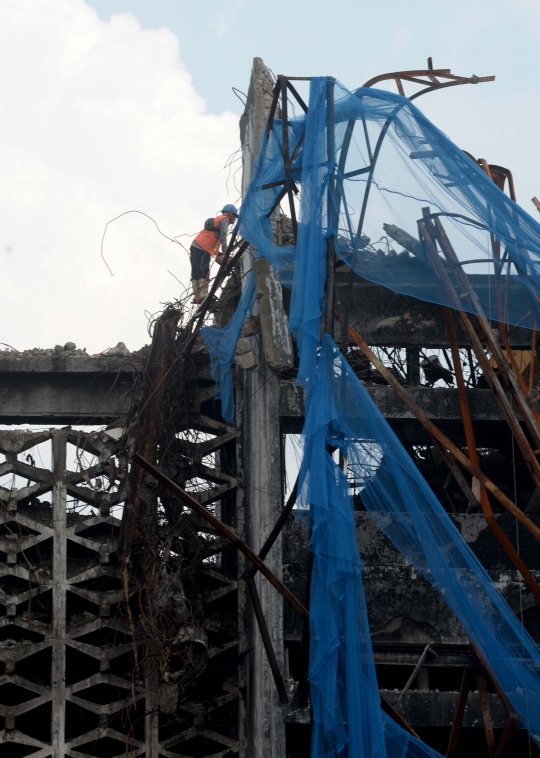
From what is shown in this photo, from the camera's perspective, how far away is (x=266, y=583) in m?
9.22

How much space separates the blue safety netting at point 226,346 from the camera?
34.1ft

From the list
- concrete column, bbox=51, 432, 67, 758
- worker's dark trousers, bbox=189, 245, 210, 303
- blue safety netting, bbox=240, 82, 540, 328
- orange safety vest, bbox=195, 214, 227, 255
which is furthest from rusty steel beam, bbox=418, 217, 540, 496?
orange safety vest, bbox=195, 214, 227, 255

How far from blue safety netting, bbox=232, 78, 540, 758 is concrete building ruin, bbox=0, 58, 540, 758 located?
51.5 inches

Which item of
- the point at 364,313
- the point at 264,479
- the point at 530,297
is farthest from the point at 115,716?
the point at 530,297

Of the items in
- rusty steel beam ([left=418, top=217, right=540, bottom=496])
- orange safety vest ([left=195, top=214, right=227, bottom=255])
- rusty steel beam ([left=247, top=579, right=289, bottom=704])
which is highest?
orange safety vest ([left=195, top=214, right=227, bottom=255])

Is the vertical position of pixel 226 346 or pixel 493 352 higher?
pixel 226 346

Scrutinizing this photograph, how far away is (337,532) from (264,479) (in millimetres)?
2170

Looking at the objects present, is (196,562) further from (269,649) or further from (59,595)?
(269,649)

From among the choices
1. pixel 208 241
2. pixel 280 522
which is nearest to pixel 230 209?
pixel 208 241

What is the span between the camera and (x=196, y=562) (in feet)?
33.7

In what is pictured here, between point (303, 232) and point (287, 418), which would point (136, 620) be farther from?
point (303, 232)

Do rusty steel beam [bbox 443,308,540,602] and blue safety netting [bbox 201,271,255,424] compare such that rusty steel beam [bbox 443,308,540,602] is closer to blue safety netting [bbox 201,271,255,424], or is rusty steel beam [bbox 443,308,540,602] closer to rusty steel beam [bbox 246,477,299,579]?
rusty steel beam [bbox 246,477,299,579]

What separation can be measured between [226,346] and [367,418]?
3.26 metres

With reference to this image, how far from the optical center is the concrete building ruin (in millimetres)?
9352
